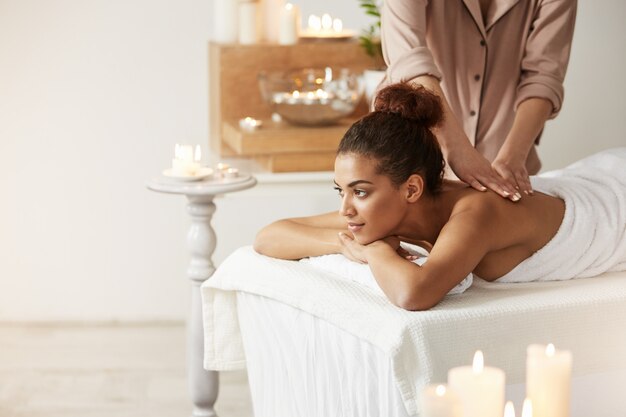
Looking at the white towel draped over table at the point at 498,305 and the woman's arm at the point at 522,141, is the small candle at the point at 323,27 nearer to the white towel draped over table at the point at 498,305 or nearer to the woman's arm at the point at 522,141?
the woman's arm at the point at 522,141

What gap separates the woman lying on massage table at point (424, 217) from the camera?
1.96 metres

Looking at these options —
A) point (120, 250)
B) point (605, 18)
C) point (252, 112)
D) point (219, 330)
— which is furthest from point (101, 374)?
point (605, 18)

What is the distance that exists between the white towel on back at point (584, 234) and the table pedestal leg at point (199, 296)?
89cm

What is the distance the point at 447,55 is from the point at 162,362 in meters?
1.64

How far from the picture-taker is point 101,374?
3590 mm

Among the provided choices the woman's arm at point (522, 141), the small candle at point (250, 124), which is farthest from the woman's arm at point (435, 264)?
the small candle at point (250, 124)

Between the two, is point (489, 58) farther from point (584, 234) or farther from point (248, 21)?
point (248, 21)

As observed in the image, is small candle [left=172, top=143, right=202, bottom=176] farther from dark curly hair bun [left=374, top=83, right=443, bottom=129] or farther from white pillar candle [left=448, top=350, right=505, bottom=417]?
white pillar candle [left=448, top=350, right=505, bottom=417]

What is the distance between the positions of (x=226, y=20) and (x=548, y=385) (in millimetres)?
2596

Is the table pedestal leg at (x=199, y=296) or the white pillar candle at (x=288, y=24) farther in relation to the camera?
the white pillar candle at (x=288, y=24)

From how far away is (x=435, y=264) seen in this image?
6.32ft

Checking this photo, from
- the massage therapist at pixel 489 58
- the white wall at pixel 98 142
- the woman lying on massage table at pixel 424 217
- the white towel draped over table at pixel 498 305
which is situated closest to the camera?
the white towel draped over table at pixel 498 305

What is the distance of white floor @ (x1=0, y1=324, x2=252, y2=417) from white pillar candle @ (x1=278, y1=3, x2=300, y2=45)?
3.71ft

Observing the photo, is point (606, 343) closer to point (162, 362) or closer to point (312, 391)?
point (312, 391)
